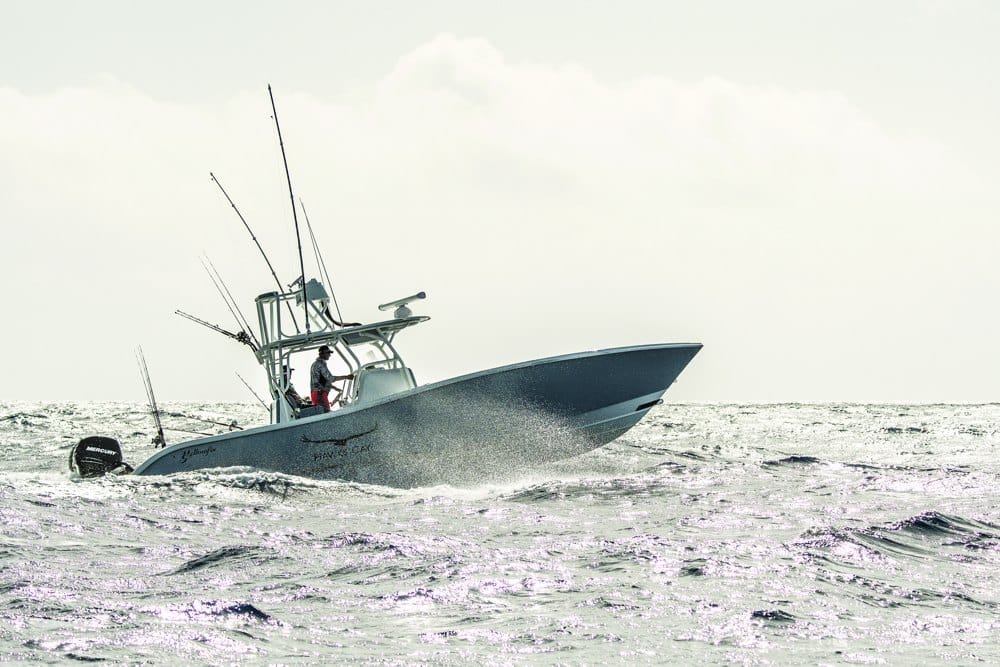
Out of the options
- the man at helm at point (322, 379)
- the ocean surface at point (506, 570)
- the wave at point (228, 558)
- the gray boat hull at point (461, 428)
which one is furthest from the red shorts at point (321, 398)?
the wave at point (228, 558)

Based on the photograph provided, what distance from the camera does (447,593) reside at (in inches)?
313

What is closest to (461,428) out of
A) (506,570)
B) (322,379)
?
(322,379)

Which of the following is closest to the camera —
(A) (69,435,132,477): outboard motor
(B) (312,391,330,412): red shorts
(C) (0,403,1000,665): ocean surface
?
(C) (0,403,1000,665): ocean surface

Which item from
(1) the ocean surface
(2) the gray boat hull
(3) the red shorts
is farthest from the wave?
(3) the red shorts

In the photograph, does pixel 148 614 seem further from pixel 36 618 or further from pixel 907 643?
pixel 907 643

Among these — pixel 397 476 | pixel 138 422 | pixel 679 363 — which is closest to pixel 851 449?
pixel 679 363

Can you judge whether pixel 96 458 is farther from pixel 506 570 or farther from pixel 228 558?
pixel 506 570

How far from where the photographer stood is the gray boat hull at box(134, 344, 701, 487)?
1487cm

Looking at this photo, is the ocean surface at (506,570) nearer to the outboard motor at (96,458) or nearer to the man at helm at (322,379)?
the outboard motor at (96,458)

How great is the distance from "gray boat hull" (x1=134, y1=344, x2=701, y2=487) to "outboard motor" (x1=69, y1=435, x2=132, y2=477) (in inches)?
84.6

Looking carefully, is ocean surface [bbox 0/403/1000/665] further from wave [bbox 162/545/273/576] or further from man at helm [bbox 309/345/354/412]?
man at helm [bbox 309/345/354/412]

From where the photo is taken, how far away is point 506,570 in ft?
28.9

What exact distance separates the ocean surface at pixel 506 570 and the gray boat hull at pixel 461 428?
14.0 inches

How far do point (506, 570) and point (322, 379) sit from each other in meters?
8.12
